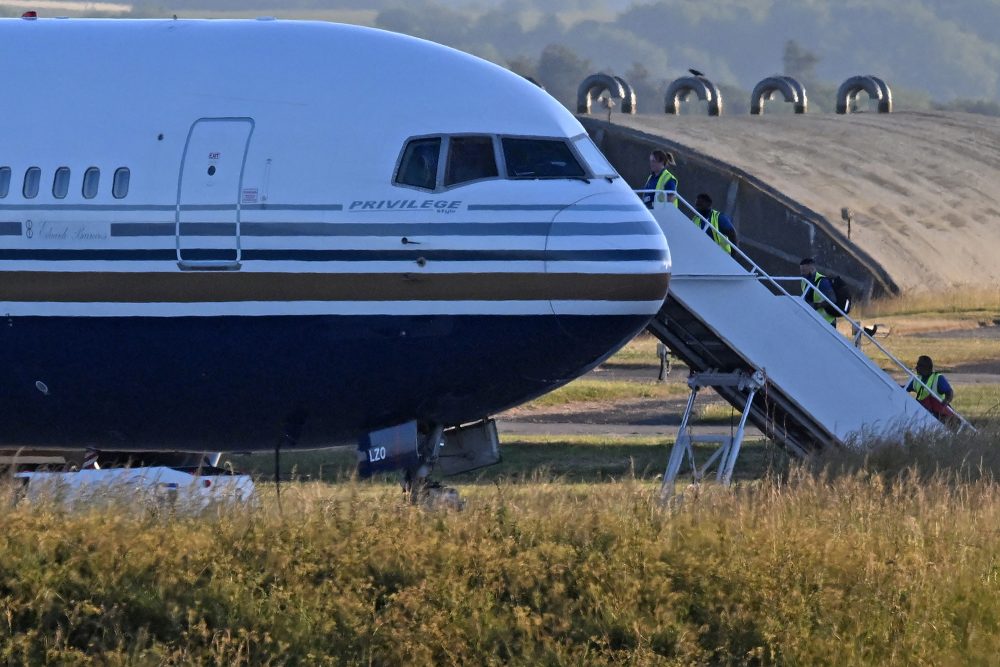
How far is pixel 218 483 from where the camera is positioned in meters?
18.9

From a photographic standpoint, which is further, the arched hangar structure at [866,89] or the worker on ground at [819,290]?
the arched hangar structure at [866,89]

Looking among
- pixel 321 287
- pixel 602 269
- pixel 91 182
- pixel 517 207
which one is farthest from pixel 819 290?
pixel 91 182

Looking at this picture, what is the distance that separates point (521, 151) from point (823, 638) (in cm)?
643

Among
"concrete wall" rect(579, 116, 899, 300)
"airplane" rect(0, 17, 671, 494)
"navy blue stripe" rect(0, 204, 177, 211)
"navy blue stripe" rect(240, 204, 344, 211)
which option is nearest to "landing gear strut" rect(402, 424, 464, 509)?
"airplane" rect(0, 17, 671, 494)

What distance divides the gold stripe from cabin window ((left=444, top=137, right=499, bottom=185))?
3.56 ft

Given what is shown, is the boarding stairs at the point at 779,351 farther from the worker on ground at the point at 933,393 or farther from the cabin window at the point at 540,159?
the cabin window at the point at 540,159

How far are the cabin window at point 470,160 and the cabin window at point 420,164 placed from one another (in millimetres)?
142

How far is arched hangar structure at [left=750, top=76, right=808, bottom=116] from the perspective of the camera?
82.6m

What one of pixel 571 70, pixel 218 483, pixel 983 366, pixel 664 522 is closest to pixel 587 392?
pixel 983 366

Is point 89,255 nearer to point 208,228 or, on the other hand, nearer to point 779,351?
point 208,228

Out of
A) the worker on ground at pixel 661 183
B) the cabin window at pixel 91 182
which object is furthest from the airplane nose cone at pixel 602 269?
the worker on ground at pixel 661 183

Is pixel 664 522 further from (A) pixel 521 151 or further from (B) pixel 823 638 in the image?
(A) pixel 521 151

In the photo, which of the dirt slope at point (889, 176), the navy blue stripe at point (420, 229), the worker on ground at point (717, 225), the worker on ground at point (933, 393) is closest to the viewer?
the navy blue stripe at point (420, 229)

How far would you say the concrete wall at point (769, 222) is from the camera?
61.8 m
